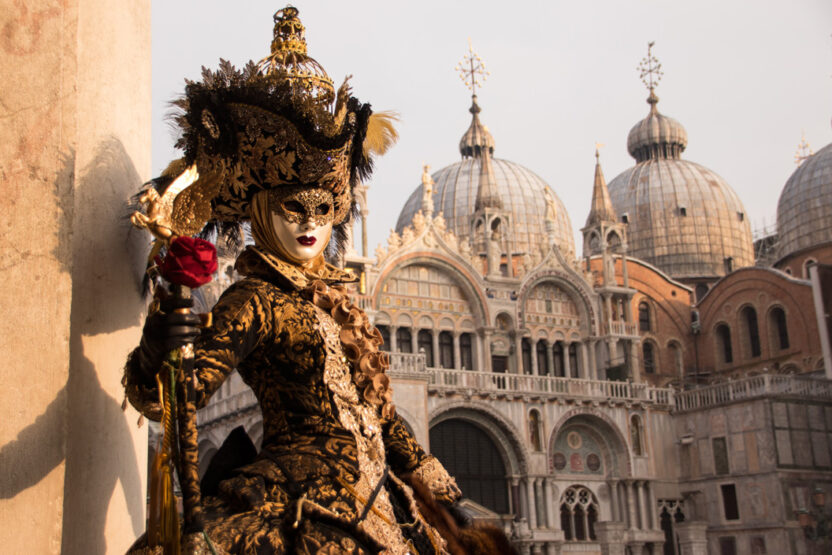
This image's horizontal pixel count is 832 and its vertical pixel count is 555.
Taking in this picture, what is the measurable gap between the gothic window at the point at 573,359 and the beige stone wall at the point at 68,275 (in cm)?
2438

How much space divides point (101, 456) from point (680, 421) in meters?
25.0

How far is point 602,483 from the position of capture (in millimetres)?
24766

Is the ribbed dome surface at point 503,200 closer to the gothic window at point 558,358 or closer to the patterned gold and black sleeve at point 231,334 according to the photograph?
the gothic window at point 558,358

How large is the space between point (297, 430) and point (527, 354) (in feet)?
77.9

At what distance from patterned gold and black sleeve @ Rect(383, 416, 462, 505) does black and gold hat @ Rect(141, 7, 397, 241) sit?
0.83 metres

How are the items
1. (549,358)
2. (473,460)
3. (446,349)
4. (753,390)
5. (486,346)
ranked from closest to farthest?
(473,460) < (446,349) < (486,346) < (753,390) < (549,358)

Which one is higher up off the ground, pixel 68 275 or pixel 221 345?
pixel 68 275

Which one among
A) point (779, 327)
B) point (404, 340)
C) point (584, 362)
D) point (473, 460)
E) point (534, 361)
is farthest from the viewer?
point (779, 327)

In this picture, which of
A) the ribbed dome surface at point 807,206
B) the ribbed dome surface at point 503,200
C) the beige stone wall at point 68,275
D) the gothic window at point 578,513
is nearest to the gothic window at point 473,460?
the gothic window at point 578,513

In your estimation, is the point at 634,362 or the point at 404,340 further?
the point at 634,362

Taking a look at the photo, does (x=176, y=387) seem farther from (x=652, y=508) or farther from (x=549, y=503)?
(x=652, y=508)

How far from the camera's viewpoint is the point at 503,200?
1485 inches

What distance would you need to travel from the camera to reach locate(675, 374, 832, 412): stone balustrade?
2528 cm

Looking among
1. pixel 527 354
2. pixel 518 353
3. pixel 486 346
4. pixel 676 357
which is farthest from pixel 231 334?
pixel 676 357
